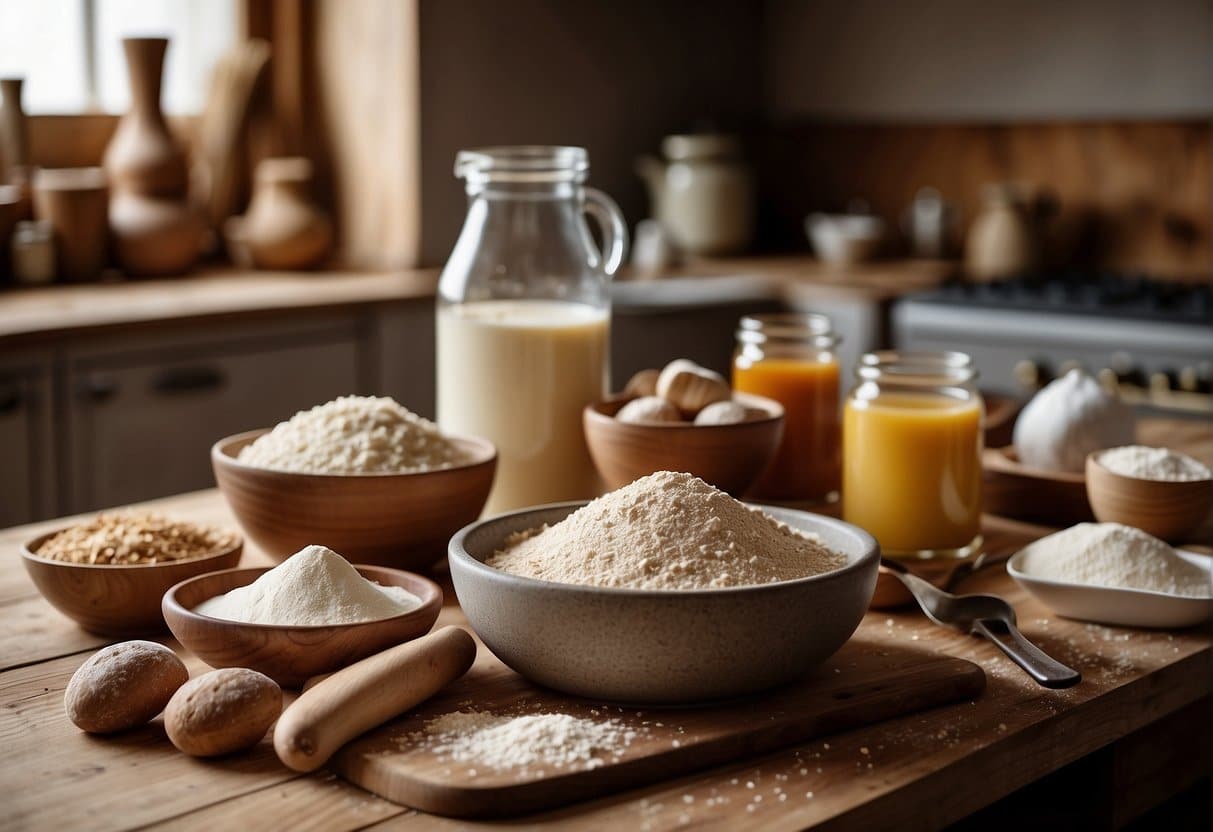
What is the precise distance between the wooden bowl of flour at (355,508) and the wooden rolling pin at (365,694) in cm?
26

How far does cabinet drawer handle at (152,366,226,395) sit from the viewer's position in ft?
9.20

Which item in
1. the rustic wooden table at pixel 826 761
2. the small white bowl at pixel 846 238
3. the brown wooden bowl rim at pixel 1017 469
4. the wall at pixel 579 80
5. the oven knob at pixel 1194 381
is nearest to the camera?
the rustic wooden table at pixel 826 761

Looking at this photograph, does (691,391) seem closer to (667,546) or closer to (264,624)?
(667,546)

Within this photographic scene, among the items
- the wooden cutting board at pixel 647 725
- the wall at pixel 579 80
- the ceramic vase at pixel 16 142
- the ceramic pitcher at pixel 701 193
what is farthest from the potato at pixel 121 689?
the ceramic pitcher at pixel 701 193

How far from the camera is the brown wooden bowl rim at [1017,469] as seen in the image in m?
1.46

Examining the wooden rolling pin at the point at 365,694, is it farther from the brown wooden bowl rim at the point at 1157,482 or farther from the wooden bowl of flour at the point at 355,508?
the brown wooden bowl rim at the point at 1157,482

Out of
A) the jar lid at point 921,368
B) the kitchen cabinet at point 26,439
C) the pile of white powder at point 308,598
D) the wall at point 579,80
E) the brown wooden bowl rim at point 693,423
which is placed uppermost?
the wall at point 579,80

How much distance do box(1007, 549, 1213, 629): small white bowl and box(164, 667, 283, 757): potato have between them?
62cm

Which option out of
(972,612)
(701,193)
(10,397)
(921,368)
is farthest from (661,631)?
(701,193)

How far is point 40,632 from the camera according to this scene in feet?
3.77

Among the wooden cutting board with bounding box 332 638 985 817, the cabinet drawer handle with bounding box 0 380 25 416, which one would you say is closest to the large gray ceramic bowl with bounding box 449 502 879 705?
the wooden cutting board with bounding box 332 638 985 817

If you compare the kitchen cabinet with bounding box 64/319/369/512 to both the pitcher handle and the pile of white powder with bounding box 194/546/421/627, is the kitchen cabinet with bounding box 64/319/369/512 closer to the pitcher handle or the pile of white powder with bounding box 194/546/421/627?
the pitcher handle

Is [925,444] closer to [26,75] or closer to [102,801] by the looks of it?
[102,801]

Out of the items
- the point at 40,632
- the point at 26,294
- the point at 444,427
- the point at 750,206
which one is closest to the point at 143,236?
the point at 26,294
